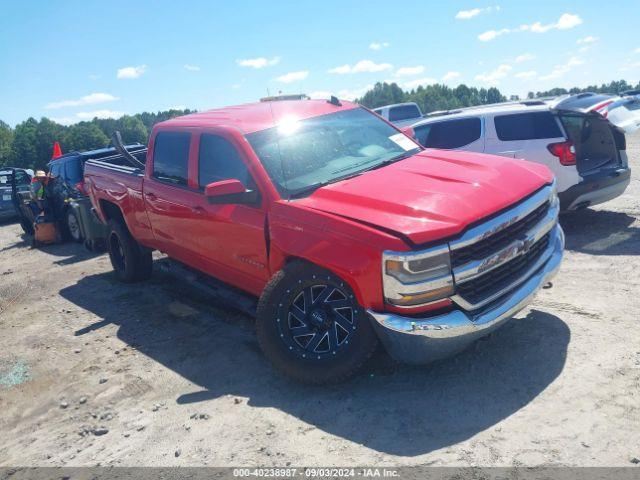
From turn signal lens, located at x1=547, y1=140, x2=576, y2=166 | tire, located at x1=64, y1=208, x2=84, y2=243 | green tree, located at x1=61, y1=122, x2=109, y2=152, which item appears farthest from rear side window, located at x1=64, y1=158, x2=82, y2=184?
green tree, located at x1=61, y1=122, x2=109, y2=152

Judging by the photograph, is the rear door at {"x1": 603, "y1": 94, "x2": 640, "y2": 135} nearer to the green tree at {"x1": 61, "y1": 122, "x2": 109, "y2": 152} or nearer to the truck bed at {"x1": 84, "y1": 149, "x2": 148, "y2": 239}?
the truck bed at {"x1": 84, "y1": 149, "x2": 148, "y2": 239}

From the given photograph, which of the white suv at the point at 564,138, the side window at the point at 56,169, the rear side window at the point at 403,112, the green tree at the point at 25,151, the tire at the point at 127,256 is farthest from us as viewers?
the green tree at the point at 25,151

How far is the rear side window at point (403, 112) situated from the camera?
71.0 feet

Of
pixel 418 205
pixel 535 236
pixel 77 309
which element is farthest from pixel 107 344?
pixel 535 236

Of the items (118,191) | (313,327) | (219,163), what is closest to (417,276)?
(313,327)

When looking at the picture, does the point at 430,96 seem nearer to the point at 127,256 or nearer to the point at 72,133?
the point at 72,133

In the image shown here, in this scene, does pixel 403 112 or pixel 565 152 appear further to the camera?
pixel 403 112

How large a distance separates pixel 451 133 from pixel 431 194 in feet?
16.6

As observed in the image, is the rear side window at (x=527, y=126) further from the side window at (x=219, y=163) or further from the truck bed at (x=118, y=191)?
the truck bed at (x=118, y=191)

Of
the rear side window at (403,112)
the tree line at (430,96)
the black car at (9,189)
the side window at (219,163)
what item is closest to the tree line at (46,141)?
the tree line at (430,96)

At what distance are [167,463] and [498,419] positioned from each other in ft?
6.86

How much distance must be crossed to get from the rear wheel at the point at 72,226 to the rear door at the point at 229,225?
6.42m

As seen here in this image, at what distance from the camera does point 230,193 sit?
428cm

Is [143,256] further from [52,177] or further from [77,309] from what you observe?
[52,177]
